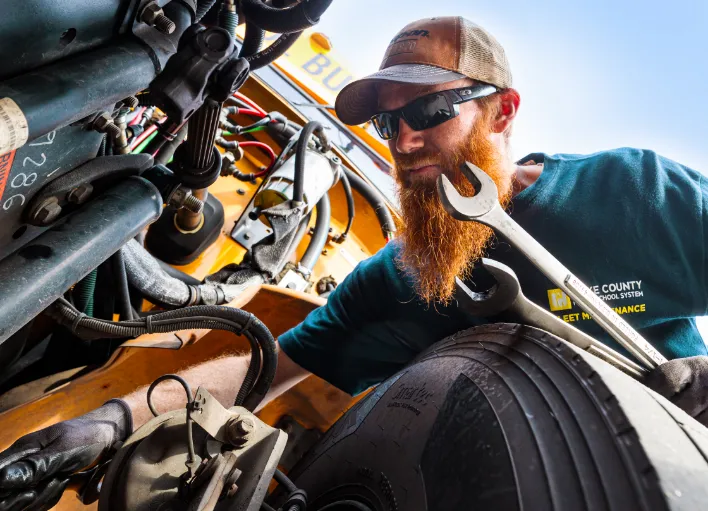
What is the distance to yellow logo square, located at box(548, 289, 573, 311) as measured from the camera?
38.3 inches

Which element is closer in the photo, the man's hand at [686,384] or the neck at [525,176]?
the man's hand at [686,384]

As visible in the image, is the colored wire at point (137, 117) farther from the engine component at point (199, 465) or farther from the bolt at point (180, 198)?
the engine component at point (199, 465)

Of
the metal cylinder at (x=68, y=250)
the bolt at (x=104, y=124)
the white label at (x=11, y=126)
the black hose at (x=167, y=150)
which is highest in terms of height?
the white label at (x=11, y=126)

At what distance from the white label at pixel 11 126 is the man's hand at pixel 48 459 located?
0.40 m

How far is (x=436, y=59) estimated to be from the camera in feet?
3.98

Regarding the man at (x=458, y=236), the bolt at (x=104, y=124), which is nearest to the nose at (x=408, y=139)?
the man at (x=458, y=236)

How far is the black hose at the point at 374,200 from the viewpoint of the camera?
Result: 2.12m

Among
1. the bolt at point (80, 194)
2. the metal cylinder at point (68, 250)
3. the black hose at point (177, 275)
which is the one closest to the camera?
the metal cylinder at point (68, 250)

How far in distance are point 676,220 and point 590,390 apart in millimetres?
691

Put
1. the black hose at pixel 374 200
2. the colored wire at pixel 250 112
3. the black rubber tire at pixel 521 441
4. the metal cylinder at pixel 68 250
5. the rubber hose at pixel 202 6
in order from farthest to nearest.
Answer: the black hose at pixel 374 200 < the colored wire at pixel 250 112 < the rubber hose at pixel 202 6 < the metal cylinder at pixel 68 250 < the black rubber tire at pixel 521 441

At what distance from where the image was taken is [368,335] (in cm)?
126

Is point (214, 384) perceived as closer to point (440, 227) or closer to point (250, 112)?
point (440, 227)

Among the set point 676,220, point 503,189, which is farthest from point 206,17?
point 676,220

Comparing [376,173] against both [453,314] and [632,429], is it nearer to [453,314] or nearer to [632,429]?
[453,314]
